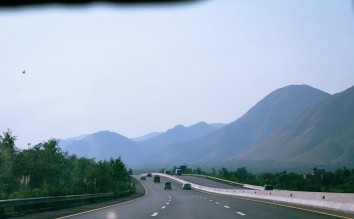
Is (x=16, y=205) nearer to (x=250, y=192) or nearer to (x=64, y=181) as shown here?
(x=250, y=192)

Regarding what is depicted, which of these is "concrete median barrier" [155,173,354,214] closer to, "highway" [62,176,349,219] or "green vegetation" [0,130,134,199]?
"highway" [62,176,349,219]

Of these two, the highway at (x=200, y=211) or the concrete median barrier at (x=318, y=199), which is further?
the concrete median barrier at (x=318, y=199)

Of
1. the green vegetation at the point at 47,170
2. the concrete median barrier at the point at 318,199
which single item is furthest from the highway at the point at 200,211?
the green vegetation at the point at 47,170

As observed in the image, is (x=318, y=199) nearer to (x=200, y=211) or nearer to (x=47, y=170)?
(x=200, y=211)

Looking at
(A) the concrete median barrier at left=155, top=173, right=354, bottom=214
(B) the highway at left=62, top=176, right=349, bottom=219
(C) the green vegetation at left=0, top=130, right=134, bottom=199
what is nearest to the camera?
(B) the highway at left=62, top=176, right=349, bottom=219

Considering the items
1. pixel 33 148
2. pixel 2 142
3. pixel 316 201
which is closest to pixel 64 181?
pixel 33 148

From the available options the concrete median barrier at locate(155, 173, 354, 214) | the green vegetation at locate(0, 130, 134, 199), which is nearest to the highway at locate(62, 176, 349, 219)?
the concrete median barrier at locate(155, 173, 354, 214)

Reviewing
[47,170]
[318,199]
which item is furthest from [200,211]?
[47,170]

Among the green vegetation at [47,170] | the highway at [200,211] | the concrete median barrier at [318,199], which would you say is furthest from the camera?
the green vegetation at [47,170]

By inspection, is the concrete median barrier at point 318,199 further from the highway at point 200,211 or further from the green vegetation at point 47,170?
the green vegetation at point 47,170

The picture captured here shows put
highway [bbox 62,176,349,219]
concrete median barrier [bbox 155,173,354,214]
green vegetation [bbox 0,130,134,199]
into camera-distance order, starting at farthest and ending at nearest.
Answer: green vegetation [bbox 0,130,134,199] → concrete median barrier [bbox 155,173,354,214] → highway [bbox 62,176,349,219]

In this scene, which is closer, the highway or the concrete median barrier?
the highway

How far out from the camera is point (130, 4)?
4.94 meters

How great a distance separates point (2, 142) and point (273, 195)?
32.6m
